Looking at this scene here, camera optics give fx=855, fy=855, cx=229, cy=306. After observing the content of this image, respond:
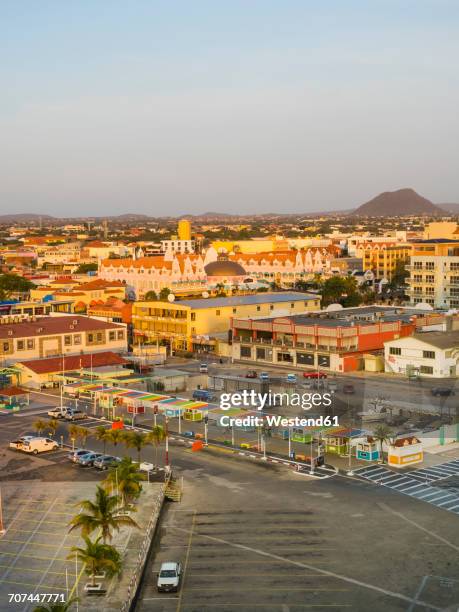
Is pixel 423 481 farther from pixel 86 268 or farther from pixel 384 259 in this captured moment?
pixel 86 268

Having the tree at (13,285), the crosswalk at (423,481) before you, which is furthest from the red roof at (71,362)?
the tree at (13,285)

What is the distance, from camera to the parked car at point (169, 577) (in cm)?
2167

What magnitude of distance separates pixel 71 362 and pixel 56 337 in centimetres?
549

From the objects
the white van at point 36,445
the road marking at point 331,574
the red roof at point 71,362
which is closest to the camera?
the road marking at point 331,574

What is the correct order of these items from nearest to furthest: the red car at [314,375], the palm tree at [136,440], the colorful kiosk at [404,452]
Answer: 1. the palm tree at [136,440]
2. the colorful kiosk at [404,452]
3. the red car at [314,375]

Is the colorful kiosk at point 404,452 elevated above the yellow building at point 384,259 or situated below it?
below

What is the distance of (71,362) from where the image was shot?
54.3 meters

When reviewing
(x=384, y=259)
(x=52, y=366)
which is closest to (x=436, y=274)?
(x=384, y=259)

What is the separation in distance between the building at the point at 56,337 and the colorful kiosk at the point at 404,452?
30862 mm

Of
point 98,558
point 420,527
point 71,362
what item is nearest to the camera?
point 98,558

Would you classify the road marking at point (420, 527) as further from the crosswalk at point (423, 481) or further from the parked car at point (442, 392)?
the parked car at point (442, 392)

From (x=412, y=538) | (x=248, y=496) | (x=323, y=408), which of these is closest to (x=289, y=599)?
(x=412, y=538)

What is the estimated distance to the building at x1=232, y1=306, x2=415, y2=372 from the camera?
58.2 metres

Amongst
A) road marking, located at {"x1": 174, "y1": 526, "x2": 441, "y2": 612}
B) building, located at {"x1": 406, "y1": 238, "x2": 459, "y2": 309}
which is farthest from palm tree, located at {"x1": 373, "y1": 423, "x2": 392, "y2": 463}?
building, located at {"x1": 406, "y1": 238, "x2": 459, "y2": 309}
